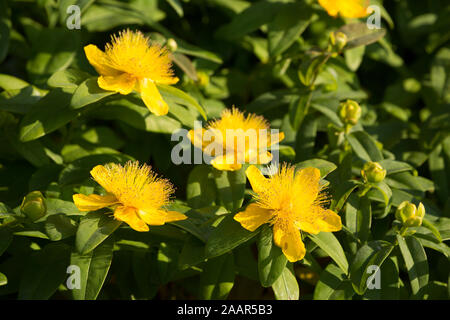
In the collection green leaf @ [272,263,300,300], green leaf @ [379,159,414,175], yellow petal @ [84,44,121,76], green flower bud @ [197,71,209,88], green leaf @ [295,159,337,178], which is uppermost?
green flower bud @ [197,71,209,88]

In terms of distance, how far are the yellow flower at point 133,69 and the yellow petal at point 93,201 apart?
23 centimetres

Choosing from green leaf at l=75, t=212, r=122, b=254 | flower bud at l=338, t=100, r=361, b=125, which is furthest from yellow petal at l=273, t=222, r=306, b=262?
flower bud at l=338, t=100, r=361, b=125

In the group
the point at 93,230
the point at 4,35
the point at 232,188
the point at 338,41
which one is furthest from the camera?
the point at 4,35

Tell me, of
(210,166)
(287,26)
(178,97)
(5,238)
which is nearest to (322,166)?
(210,166)

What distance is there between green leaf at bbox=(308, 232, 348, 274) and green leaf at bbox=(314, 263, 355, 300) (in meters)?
0.11

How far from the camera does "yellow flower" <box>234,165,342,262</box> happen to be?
43.7 inches

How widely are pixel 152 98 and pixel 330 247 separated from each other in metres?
0.51

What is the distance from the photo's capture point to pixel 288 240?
1110 mm

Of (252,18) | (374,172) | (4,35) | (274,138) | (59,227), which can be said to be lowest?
(59,227)

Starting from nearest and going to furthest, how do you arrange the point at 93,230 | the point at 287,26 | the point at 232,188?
the point at 93,230
the point at 232,188
the point at 287,26

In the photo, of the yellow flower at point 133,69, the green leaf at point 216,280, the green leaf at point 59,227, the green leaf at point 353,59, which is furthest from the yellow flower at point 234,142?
the green leaf at point 353,59

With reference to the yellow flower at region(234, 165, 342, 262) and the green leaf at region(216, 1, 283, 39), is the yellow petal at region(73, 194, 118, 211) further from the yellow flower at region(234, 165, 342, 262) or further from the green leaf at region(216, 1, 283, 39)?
the green leaf at region(216, 1, 283, 39)

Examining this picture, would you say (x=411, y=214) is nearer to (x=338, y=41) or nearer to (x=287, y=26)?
(x=338, y=41)

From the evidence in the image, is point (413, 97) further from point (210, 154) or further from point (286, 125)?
point (210, 154)
